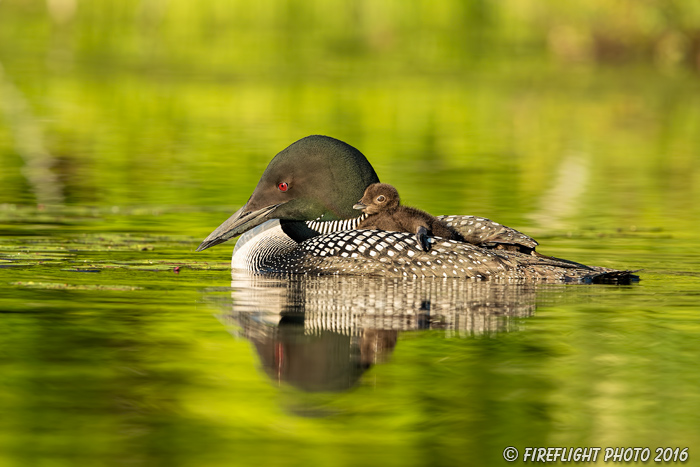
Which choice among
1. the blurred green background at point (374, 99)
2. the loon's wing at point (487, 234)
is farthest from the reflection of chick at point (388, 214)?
the blurred green background at point (374, 99)

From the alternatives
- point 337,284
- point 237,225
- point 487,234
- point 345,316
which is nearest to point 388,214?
point 487,234

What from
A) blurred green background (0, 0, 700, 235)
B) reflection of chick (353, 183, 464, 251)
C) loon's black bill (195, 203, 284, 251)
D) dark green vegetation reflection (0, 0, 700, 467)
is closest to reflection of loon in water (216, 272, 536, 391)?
dark green vegetation reflection (0, 0, 700, 467)

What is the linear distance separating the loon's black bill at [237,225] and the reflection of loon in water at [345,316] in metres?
0.37

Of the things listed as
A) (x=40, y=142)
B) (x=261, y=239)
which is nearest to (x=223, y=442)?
(x=261, y=239)

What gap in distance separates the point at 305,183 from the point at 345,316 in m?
1.97

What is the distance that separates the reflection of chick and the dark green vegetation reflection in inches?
34.6

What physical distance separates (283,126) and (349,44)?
18737 mm

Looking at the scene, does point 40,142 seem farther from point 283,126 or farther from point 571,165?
point 571,165

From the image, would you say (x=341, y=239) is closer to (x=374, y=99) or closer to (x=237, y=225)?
(x=237, y=225)

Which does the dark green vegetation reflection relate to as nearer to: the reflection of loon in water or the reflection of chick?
the reflection of loon in water

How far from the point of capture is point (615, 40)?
108ft

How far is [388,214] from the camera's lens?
8.13 meters

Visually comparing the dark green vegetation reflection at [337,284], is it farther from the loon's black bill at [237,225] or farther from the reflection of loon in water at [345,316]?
the loon's black bill at [237,225]

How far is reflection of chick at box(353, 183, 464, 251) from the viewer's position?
800 centimetres
